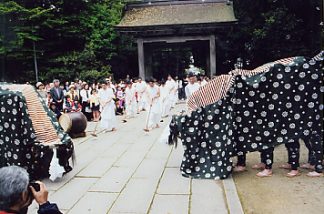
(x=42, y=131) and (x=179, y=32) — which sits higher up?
(x=179, y=32)

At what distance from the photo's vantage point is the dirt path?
4.65 meters

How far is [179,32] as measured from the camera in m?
22.0

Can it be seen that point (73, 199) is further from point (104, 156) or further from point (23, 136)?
point (104, 156)

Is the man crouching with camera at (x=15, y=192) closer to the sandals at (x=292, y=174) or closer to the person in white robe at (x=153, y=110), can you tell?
the sandals at (x=292, y=174)

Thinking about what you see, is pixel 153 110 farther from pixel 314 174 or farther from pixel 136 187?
pixel 314 174

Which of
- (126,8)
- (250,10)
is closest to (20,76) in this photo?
(126,8)

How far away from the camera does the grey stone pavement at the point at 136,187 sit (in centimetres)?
479

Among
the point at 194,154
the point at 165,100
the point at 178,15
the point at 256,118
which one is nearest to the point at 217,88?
the point at 256,118

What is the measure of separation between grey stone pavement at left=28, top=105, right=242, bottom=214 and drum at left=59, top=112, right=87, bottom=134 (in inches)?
66.2

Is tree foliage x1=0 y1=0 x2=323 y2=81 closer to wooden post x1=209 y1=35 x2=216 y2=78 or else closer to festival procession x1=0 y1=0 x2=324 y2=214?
wooden post x1=209 y1=35 x2=216 y2=78

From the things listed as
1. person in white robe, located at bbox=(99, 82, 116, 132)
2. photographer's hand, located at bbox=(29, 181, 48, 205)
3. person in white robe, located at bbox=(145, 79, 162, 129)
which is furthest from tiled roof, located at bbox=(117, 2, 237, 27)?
photographer's hand, located at bbox=(29, 181, 48, 205)

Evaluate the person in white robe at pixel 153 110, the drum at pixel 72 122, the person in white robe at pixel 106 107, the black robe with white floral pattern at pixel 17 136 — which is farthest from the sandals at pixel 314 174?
the person in white robe at pixel 106 107

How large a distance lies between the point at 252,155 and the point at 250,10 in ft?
55.4

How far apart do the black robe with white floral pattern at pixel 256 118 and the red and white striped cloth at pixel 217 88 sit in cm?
10
